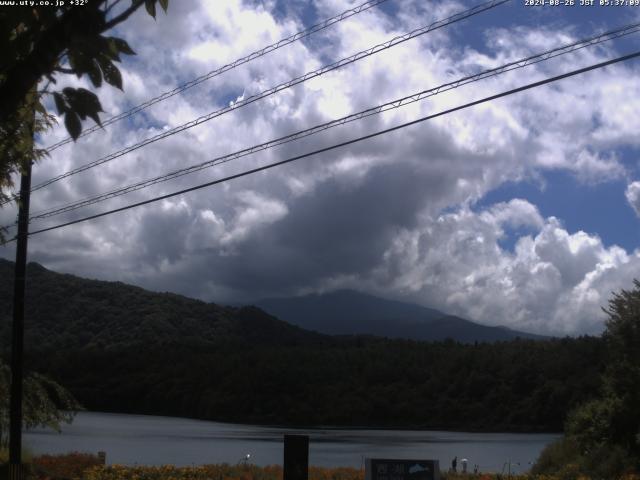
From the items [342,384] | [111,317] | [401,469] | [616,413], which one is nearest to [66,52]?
[401,469]

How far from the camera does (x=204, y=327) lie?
10531cm

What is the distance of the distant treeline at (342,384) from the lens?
67.4 meters

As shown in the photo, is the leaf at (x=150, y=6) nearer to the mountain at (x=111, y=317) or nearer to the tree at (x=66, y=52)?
the tree at (x=66, y=52)

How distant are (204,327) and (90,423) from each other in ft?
140

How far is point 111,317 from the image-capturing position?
3364 inches

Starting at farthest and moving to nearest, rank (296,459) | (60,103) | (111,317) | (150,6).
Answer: (111,317) < (296,459) < (150,6) < (60,103)

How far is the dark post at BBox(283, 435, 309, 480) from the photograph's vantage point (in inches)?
426

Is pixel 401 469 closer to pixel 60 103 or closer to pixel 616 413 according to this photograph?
pixel 60 103

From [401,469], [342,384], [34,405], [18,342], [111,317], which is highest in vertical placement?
[111,317]

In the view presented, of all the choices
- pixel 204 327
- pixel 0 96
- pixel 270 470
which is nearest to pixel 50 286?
pixel 204 327

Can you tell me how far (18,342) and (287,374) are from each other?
62.3 metres

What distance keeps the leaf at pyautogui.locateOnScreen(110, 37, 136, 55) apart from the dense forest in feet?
199

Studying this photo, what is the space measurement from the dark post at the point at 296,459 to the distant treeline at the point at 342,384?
55.4 m

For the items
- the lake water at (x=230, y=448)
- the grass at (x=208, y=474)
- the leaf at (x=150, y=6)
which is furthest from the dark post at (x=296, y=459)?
the lake water at (x=230, y=448)
